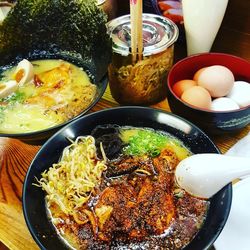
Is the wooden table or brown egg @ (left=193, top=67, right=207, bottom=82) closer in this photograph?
the wooden table

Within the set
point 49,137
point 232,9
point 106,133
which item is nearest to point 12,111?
point 49,137

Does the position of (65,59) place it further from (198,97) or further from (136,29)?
(198,97)

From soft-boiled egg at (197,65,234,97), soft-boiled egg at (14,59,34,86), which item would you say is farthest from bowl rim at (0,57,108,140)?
soft-boiled egg at (197,65,234,97)

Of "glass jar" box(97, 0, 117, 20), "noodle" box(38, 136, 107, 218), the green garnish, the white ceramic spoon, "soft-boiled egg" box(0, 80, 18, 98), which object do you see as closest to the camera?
the white ceramic spoon

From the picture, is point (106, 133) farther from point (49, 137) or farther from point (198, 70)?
point (198, 70)

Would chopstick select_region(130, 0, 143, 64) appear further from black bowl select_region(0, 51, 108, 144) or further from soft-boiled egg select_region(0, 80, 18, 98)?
soft-boiled egg select_region(0, 80, 18, 98)

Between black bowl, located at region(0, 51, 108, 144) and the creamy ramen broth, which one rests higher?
black bowl, located at region(0, 51, 108, 144)
